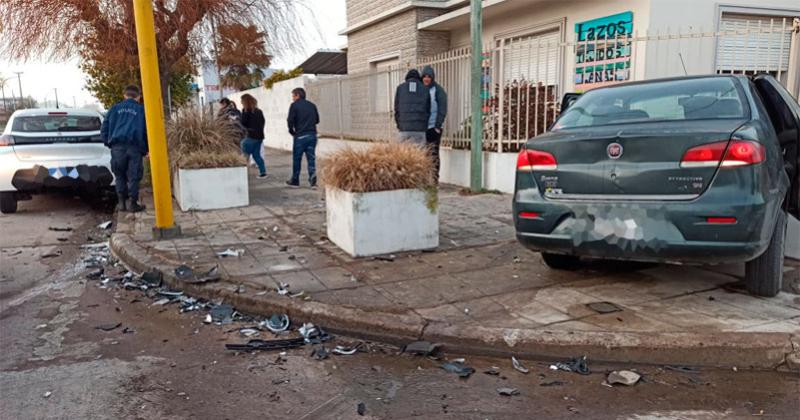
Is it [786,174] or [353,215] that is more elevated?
[786,174]

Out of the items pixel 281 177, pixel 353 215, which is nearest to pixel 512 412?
pixel 353 215

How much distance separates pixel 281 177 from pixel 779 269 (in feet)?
32.6

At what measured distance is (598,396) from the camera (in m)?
3.21

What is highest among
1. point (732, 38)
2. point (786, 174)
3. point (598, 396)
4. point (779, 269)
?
point (732, 38)

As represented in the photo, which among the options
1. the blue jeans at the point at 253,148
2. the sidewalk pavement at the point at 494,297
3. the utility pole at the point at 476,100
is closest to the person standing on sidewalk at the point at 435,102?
the utility pole at the point at 476,100

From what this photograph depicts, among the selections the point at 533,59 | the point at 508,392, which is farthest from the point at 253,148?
the point at 508,392

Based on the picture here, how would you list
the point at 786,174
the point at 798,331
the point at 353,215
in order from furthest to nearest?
the point at 353,215
the point at 786,174
the point at 798,331

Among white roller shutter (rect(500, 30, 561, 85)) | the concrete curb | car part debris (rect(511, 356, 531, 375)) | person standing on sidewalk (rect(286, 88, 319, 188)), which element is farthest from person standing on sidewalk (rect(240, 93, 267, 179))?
car part debris (rect(511, 356, 531, 375))

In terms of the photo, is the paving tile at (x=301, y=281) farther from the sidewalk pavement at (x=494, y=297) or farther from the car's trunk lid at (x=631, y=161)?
the car's trunk lid at (x=631, y=161)

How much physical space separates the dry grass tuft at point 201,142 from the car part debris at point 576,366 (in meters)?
6.26

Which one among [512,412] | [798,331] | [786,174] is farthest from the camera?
[786,174]

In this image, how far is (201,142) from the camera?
895cm

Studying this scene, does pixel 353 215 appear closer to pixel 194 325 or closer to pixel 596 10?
pixel 194 325

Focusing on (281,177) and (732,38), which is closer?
(732,38)
